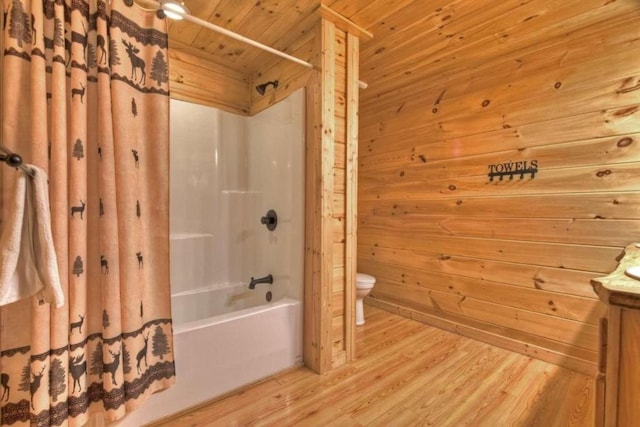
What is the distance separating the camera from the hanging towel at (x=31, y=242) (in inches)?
31.9

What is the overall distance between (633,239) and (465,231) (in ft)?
2.93

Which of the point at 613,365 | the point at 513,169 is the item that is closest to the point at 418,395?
the point at 613,365

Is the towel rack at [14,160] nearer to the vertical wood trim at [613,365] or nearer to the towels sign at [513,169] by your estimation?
the vertical wood trim at [613,365]

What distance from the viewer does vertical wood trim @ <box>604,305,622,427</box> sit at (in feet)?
2.18

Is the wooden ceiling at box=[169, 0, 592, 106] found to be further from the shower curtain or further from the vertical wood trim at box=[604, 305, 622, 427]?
the vertical wood trim at box=[604, 305, 622, 427]

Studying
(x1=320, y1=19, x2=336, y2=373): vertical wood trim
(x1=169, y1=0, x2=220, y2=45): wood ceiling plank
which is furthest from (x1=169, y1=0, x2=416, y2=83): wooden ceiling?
(x1=320, y1=19, x2=336, y2=373): vertical wood trim

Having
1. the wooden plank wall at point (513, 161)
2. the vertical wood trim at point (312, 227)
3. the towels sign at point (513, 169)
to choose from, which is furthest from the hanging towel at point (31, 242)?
the towels sign at point (513, 169)

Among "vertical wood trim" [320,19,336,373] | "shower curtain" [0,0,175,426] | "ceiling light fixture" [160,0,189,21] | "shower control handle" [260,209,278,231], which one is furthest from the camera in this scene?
"shower control handle" [260,209,278,231]

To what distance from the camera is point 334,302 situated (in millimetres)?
1753

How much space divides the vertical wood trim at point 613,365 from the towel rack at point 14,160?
5.43ft

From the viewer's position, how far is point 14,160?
80 centimetres

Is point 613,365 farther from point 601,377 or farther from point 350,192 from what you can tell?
point 350,192

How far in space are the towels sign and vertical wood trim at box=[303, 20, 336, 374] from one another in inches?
50.3

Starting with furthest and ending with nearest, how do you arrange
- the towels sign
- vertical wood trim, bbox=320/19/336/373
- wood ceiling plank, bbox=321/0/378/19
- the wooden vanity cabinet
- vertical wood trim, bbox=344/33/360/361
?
the towels sign → vertical wood trim, bbox=344/33/360/361 → vertical wood trim, bbox=320/19/336/373 → wood ceiling plank, bbox=321/0/378/19 → the wooden vanity cabinet
